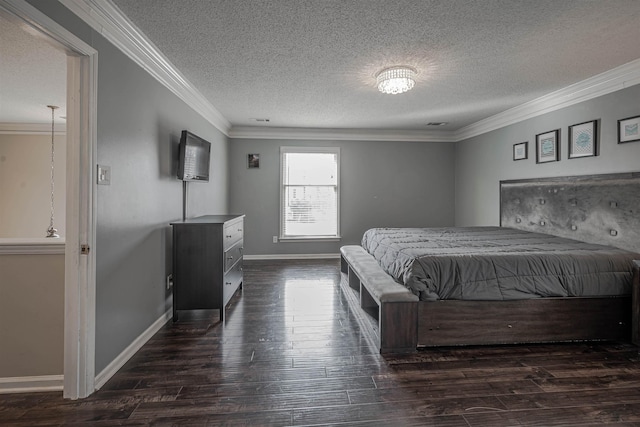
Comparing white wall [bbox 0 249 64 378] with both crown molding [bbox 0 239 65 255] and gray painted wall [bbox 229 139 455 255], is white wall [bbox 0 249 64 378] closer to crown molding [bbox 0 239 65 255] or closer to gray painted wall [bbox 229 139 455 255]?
crown molding [bbox 0 239 65 255]

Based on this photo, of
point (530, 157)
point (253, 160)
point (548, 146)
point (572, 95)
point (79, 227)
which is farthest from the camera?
point (253, 160)

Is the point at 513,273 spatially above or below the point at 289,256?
above

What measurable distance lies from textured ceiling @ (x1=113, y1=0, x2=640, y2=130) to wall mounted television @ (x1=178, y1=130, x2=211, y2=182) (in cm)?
64

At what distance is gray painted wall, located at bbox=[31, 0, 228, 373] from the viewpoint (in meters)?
2.04

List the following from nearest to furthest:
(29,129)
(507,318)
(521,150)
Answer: (507,318)
(521,150)
(29,129)

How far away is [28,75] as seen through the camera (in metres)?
3.01

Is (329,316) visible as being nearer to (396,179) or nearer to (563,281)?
(563,281)

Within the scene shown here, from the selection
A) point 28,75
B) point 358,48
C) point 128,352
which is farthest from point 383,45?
point 28,75

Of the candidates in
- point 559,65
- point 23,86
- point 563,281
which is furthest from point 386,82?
point 23,86

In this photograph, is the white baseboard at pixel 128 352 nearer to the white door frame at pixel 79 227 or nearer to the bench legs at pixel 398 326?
the white door frame at pixel 79 227

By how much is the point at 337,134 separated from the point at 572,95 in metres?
3.47

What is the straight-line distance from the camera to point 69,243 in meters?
1.87

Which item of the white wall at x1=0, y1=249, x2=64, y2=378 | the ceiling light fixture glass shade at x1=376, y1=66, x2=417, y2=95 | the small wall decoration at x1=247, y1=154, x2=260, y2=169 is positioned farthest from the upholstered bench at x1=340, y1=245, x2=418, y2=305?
the small wall decoration at x1=247, y1=154, x2=260, y2=169

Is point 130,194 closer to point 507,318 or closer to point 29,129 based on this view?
point 507,318
